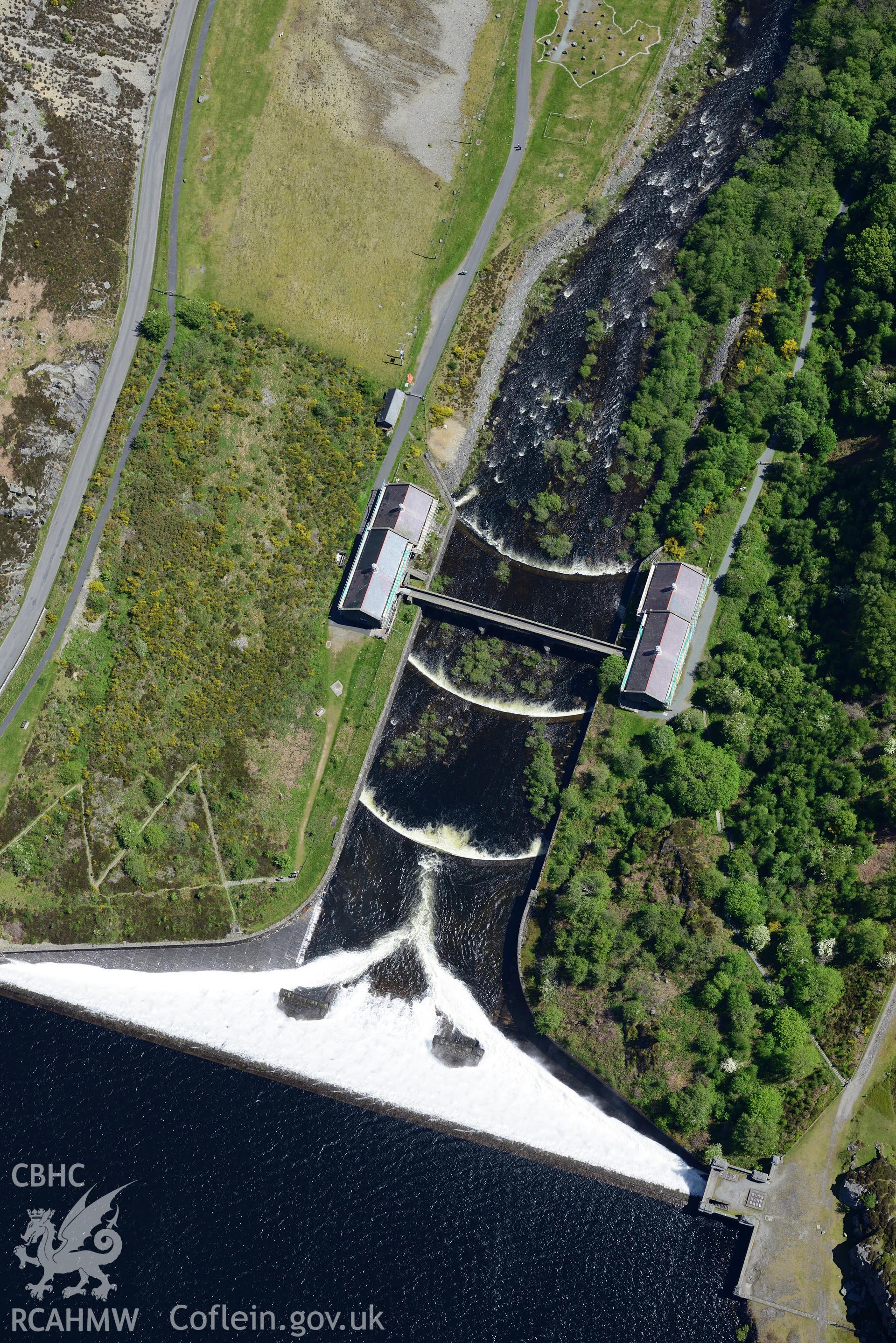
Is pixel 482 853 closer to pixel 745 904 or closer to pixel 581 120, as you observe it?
pixel 745 904


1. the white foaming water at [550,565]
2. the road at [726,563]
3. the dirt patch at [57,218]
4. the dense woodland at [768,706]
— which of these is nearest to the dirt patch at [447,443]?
the white foaming water at [550,565]

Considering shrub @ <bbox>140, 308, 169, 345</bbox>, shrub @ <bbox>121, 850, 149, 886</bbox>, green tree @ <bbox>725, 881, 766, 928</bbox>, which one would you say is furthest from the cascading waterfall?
shrub @ <bbox>140, 308, 169, 345</bbox>

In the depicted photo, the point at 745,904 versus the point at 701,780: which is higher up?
the point at 701,780

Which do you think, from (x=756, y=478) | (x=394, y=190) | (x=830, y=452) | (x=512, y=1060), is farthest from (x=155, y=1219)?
(x=394, y=190)

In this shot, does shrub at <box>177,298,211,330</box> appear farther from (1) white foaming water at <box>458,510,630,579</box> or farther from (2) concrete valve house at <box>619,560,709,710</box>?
(2) concrete valve house at <box>619,560,709,710</box>

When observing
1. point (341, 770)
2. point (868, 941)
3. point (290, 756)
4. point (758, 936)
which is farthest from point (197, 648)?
point (868, 941)
